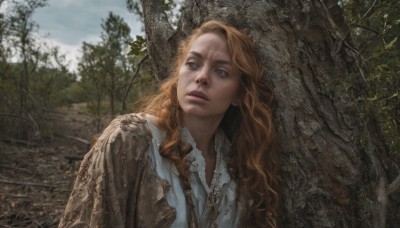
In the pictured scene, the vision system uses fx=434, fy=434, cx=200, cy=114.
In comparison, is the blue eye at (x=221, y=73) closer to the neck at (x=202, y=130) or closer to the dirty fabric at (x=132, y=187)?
the neck at (x=202, y=130)

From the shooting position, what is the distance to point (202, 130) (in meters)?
2.52

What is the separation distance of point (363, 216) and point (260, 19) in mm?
1253

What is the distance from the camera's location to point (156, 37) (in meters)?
2.87

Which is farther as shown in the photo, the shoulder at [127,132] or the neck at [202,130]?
the neck at [202,130]

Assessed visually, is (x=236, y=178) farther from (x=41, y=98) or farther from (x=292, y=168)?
(x=41, y=98)

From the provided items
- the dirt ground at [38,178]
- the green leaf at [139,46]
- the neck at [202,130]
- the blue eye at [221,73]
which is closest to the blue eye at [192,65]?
the blue eye at [221,73]

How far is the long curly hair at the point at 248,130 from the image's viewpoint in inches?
91.7

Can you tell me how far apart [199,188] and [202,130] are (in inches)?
13.3

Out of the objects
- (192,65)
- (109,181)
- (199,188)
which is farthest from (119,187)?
(192,65)

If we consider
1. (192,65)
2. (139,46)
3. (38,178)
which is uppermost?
(139,46)

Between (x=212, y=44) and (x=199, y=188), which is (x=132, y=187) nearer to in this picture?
(x=199, y=188)

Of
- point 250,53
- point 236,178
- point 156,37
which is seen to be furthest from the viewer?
point 156,37

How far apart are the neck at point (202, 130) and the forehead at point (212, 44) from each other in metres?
0.40

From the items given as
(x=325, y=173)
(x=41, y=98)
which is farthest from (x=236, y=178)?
(x=41, y=98)
